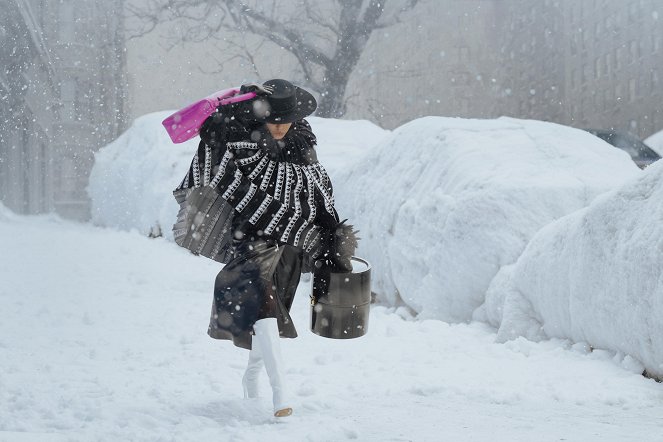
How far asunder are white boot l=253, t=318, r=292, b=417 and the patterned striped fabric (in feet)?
1.25

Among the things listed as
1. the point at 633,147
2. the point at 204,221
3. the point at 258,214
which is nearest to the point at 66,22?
the point at 633,147

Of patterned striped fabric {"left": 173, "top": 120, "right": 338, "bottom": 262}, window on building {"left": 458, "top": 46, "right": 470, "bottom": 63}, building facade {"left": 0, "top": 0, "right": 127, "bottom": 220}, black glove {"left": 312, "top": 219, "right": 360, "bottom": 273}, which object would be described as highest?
window on building {"left": 458, "top": 46, "right": 470, "bottom": 63}

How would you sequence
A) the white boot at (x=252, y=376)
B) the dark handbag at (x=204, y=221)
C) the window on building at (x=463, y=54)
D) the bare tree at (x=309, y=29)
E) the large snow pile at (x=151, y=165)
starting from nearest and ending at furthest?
1. the dark handbag at (x=204, y=221)
2. the white boot at (x=252, y=376)
3. the large snow pile at (x=151, y=165)
4. the bare tree at (x=309, y=29)
5. the window on building at (x=463, y=54)

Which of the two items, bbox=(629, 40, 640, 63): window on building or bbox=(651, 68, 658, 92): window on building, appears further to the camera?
bbox=(629, 40, 640, 63): window on building

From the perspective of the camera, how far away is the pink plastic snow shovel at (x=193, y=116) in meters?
3.39

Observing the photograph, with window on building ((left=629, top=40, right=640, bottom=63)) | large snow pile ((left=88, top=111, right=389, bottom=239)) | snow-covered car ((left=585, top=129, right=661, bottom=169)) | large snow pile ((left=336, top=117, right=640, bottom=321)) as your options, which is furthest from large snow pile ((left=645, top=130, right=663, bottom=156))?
window on building ((left=629, top=40, right=640, bottom=63))

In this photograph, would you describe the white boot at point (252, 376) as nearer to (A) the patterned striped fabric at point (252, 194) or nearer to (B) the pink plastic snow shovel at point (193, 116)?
(A) the patterned striped fabric at point (252, 194)

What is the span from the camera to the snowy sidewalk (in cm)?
323

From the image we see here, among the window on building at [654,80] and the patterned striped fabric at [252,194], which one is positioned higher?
the window on building at [654,80]

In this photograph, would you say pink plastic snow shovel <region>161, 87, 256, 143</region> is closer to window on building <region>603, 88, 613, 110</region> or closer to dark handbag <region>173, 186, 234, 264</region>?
dark handbag <region>173, 186, 234, 264</region>

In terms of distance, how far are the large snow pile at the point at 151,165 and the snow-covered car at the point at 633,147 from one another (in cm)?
510

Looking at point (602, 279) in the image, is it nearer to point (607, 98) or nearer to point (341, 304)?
point (341, 304)

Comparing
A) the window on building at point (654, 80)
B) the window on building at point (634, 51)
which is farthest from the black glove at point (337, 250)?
the window on building at point (634, 51)

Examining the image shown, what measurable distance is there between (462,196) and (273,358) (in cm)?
343
